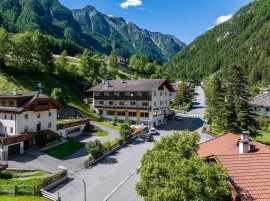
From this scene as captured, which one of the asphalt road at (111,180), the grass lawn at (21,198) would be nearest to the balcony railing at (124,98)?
the asphalt road at (111,180)

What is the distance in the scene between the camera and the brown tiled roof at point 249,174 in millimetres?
18281

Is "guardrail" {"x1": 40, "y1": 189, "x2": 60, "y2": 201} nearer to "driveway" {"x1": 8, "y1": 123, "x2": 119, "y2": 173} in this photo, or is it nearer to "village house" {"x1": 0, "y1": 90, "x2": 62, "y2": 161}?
"driveway" {"x1": 8, "y1": 123, "x2": 119, "y2": 173}

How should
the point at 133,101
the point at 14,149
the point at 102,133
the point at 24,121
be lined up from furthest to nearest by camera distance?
1. the point at 133,101
2. the point at 102,133
3. the point at 24,121
4. the point at 14,149

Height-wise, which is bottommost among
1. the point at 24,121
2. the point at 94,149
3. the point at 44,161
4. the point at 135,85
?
the point at 44,161

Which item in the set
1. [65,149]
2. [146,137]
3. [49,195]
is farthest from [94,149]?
[146,137]

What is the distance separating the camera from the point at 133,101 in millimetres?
70125

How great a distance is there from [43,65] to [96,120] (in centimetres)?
2339

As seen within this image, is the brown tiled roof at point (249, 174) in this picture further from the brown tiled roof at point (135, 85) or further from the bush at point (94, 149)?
the brown tiled roof at point (135, 85)

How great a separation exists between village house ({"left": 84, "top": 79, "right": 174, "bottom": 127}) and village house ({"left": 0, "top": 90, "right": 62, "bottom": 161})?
75.5 ft

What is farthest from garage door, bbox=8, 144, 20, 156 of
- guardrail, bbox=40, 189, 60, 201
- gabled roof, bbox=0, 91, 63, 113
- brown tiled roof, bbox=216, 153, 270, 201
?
brown tiled roof, bbox=216, 153, 270, 201

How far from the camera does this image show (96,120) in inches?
2795

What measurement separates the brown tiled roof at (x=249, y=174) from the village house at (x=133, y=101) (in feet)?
149

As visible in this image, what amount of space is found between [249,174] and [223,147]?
443 inches

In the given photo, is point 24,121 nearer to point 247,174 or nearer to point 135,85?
point 135,85
